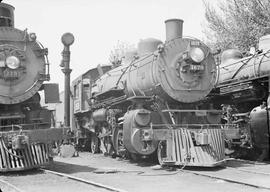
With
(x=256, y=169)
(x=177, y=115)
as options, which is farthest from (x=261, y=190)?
(x=177, y=115)

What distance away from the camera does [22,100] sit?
1009 cm

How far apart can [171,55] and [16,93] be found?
13.2 ft

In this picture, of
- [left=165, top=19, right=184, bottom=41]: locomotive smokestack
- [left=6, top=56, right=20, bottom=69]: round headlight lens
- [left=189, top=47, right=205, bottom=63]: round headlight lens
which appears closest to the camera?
[left=6, top=56, right=20, bottom=69]: round headlight lens

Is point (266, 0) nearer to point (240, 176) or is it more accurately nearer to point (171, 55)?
point (171, 55)

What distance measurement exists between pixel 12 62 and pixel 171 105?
4.27 metres

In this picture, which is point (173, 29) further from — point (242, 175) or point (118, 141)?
point (242, 175)

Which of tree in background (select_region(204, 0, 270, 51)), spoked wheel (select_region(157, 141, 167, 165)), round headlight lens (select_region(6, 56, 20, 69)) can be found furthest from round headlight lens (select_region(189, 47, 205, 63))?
tree in background (select_region(204, 0, 270, 51))

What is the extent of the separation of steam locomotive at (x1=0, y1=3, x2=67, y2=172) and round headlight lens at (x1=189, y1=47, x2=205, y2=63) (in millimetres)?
3686

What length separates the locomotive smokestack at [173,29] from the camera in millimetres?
11414

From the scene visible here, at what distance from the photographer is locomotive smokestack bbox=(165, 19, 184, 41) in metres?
11.4

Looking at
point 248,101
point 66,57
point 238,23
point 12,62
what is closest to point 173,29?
point 248,101

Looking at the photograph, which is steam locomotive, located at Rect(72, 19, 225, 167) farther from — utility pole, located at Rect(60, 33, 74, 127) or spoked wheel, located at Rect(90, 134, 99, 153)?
spoked wheel, located at Rect(90, 134, 99, 153)

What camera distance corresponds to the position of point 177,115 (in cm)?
1091

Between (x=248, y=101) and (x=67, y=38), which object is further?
(x=67, y=38)
